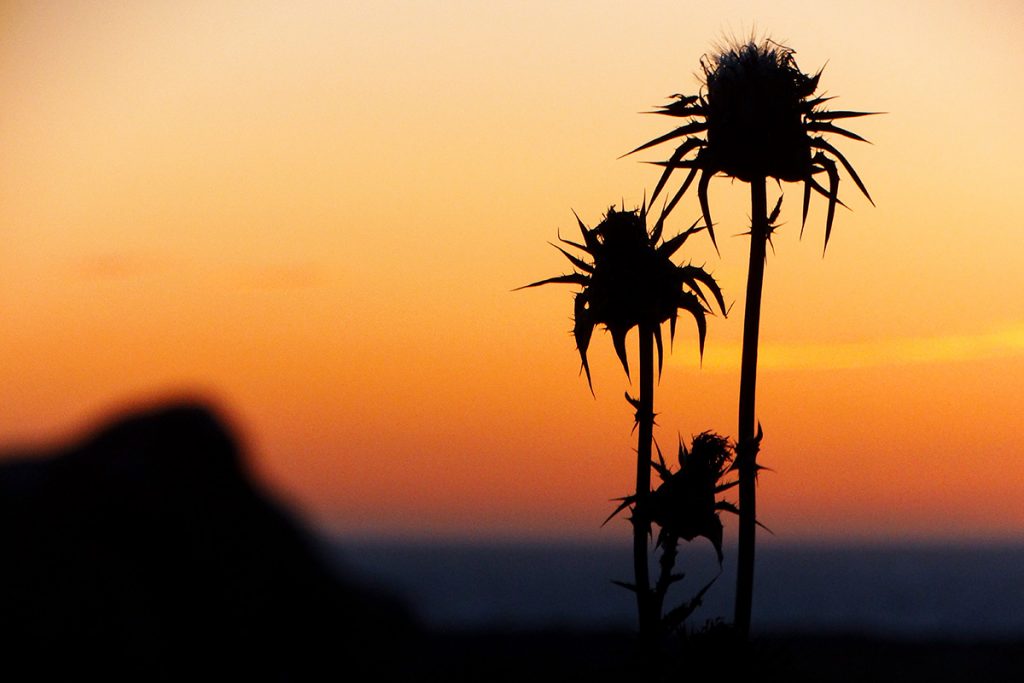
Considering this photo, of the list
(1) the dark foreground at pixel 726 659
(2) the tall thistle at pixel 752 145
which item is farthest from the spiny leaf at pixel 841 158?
(1) the dark foreground at pixel 726 659

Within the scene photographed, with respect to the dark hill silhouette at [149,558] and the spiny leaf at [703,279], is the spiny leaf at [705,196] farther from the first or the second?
the dark hill silhouette at [149,558]

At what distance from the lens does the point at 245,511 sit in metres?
35.5

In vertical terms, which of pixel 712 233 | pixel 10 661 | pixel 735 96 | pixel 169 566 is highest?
pixel 735 96

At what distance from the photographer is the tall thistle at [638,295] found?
101ft

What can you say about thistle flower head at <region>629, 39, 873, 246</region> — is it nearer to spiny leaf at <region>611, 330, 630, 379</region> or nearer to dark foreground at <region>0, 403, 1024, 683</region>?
spiny leaf at <region>611, 330, 630, 379</region>

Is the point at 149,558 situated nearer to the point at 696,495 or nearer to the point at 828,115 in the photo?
the point at 696,495

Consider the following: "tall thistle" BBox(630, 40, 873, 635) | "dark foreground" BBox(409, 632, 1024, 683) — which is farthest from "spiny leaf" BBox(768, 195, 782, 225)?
"dark foreground" BBox(409, 632, 1024, 683)

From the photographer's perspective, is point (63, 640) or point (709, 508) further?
point (63, 640)

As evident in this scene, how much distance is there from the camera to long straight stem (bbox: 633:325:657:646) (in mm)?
30266

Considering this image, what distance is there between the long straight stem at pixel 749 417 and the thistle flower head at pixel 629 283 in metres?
1.95

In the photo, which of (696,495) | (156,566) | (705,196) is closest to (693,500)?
(696,495)

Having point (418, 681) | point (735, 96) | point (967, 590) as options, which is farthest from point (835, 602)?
point (735, 96)

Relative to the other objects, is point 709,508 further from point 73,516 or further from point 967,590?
point 967,590

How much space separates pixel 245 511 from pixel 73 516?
163 inches
